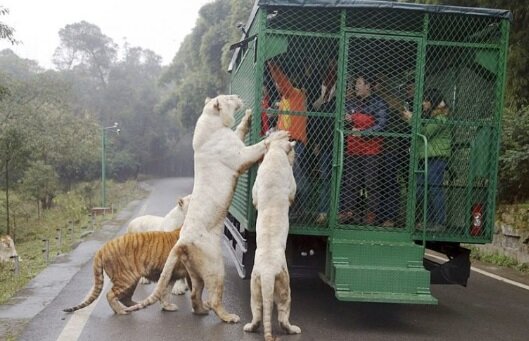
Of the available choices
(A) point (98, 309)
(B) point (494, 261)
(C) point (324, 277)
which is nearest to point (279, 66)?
(C) point (324, 277)

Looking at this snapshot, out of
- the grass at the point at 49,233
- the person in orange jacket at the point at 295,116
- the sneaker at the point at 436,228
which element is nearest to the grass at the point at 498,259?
the sneaker at the point at 436,228

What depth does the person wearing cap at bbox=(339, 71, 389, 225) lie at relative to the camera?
21.6 feet

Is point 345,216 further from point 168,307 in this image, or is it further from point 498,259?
point 498,259

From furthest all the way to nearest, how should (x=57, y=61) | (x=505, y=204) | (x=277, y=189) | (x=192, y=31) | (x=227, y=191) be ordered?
(x=57, y=61), (x=192, y=31), (x=505, y=204), (x=227, y=191), (x=277, y=189)

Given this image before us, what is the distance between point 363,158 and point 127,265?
8.72ft

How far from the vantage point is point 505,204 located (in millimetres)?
11852

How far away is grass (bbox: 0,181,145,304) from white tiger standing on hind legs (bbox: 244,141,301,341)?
3.16 metres

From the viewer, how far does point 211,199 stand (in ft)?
20.5

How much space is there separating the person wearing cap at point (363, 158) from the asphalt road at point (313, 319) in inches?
42.0

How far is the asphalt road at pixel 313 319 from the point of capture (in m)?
5.77

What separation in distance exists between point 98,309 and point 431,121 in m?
3.97

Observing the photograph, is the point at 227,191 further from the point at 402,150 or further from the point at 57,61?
the point at 57,61

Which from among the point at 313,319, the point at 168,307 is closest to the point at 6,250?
the point at 168,307

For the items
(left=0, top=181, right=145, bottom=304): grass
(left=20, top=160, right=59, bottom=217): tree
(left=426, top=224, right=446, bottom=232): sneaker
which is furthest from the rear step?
(left=20, top=160, right=59, bottom=217): tree
